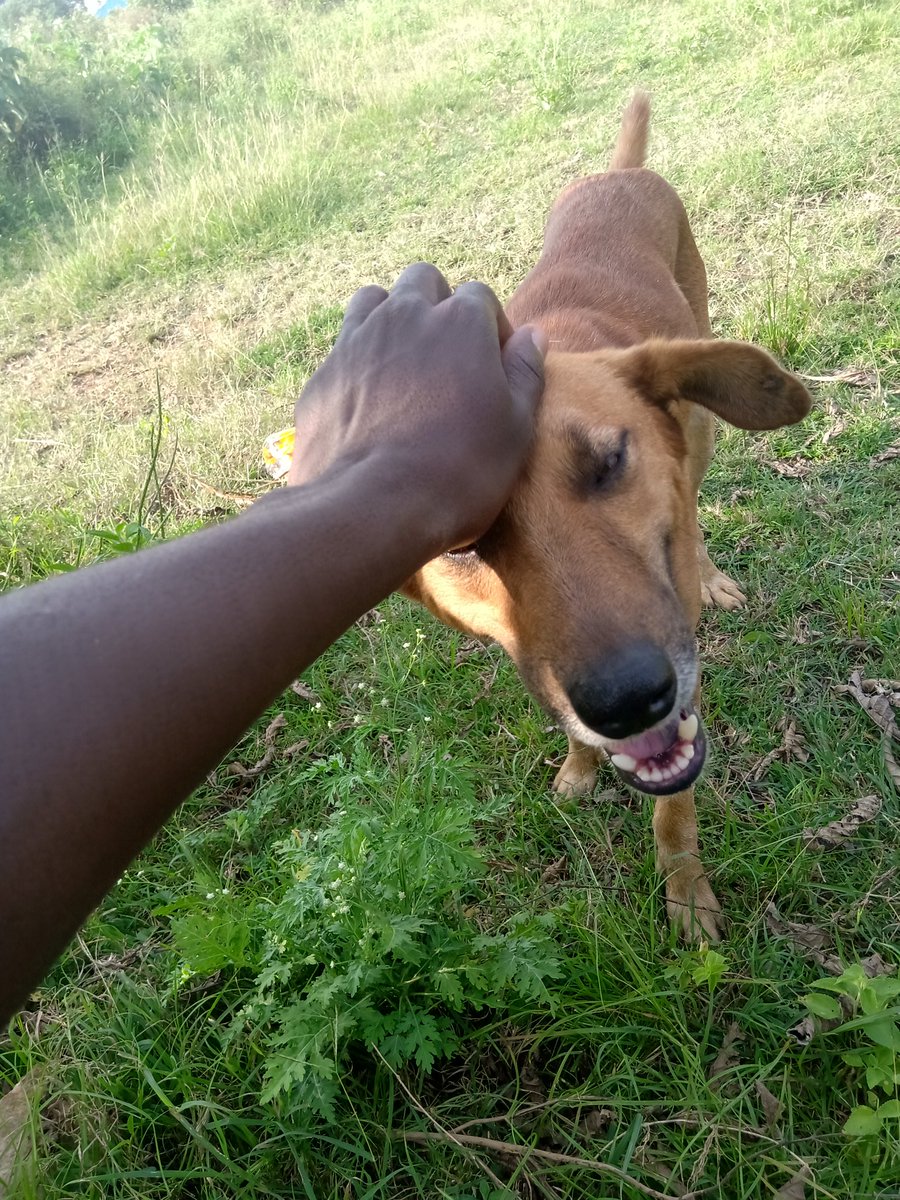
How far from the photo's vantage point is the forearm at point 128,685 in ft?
3.21

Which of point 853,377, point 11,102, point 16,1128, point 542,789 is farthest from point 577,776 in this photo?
point 11,102

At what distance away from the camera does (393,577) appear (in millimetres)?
1419

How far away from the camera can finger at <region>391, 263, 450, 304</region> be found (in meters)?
1.78

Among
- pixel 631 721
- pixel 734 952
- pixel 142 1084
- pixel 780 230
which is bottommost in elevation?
pixel 734 952

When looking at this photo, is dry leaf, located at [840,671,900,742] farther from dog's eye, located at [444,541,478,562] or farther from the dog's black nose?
dog's eye, located at [444,541,478,562]

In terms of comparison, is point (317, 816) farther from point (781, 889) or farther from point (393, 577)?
point (393, 577)

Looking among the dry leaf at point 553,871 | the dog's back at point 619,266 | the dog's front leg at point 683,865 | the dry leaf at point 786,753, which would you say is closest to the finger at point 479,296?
the dog's back at point 619,266

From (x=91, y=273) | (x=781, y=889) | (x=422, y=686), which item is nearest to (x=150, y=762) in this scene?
(x=781, y=889)

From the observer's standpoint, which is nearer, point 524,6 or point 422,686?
point 422,686

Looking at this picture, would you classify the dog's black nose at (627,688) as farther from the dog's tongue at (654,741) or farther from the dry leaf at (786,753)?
the dry leaf at (786,753)

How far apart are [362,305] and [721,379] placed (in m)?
1.04

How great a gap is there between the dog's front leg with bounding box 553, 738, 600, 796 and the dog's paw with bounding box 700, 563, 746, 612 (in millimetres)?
969

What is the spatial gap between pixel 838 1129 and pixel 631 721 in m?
1.02

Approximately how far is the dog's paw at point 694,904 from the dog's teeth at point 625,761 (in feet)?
1.61
